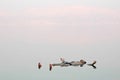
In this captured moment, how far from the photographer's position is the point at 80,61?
14538 cm

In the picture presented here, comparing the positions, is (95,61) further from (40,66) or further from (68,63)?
(40,66)

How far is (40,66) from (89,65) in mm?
20464

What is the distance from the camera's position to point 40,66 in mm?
147125

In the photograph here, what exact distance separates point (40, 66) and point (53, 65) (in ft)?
18.6

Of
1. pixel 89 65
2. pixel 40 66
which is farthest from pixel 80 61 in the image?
pixel 40 66

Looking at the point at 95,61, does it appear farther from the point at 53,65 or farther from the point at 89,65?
the point at 53,65

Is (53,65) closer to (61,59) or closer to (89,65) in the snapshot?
(61,59)

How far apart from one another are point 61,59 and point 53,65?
13.8ft

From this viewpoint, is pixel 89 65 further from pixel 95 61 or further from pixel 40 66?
pixel 40 66

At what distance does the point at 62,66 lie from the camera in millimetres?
148125

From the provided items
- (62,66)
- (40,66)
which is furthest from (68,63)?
(40,66)

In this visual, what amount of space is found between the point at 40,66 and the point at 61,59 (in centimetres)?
940

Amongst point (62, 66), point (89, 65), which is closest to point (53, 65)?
point (62, 66)

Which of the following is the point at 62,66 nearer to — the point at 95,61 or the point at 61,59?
the point at 61,59
